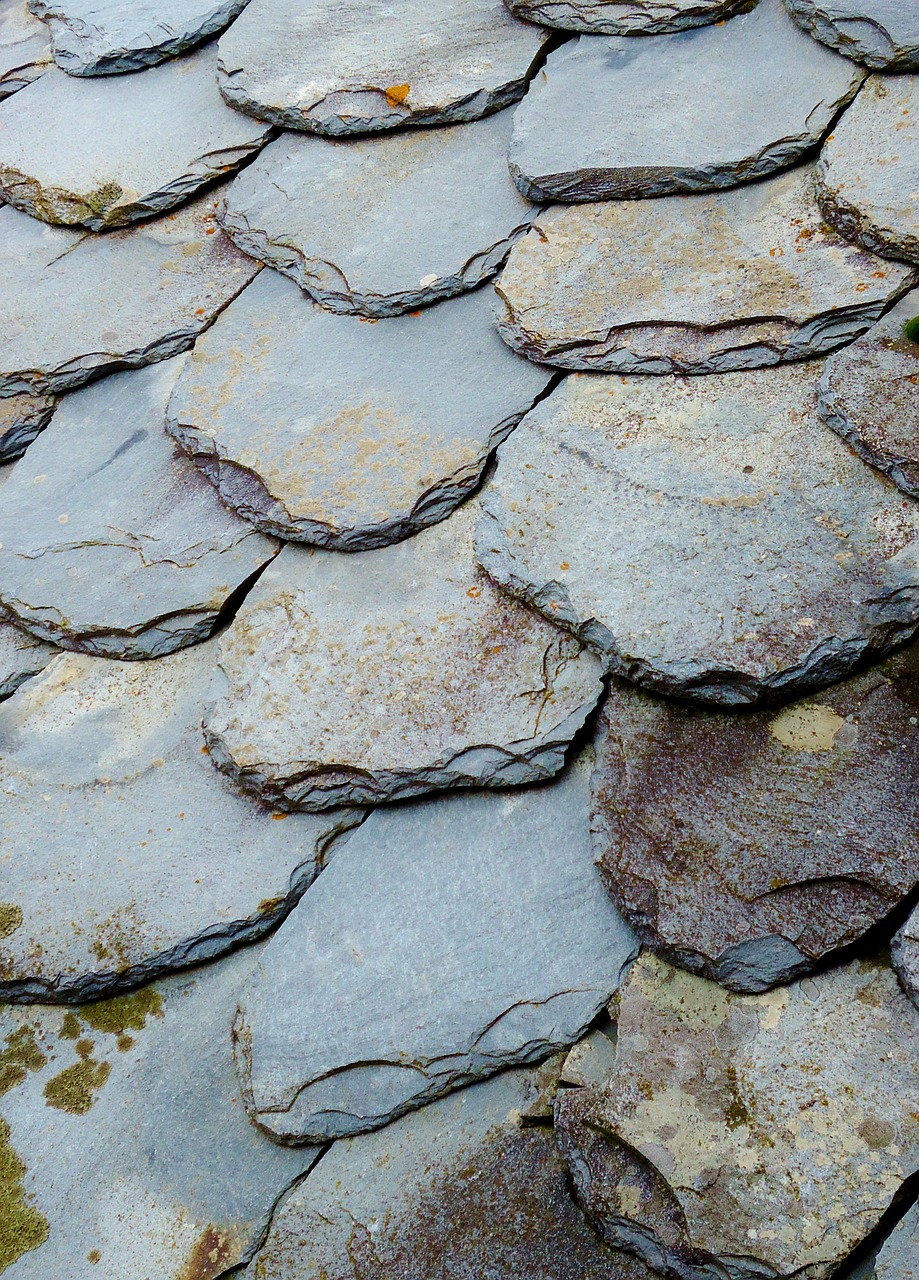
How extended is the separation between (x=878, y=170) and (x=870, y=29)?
0.79 ft

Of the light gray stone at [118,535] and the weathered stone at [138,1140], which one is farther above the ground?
the light gray stone at [118,535]

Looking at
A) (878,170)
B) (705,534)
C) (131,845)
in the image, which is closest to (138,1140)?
(131,845)

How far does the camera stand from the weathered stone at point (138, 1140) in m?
1.23

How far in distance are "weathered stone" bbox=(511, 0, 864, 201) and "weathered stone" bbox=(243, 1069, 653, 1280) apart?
123 cm

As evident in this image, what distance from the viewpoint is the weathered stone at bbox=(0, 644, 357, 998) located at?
52.0 inches

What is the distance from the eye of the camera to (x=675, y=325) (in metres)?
1.44

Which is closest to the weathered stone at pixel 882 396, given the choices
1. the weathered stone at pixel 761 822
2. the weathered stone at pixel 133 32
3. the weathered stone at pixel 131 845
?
the weathered stone at pixel 761 822

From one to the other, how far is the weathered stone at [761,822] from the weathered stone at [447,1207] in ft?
0.85

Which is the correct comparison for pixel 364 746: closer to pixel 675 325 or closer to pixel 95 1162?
pixel 95 1162

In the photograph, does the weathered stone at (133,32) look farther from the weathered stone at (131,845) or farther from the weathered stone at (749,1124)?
the weathered stone at (749,1124)

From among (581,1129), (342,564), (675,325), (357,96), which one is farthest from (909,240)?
(581,1129)

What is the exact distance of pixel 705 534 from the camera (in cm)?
128

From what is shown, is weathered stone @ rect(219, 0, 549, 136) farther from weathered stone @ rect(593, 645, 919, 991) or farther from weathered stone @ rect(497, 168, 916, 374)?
weathered stone @ rect(593, 645, 919, 991)

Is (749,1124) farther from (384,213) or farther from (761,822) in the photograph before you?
(384,213)
